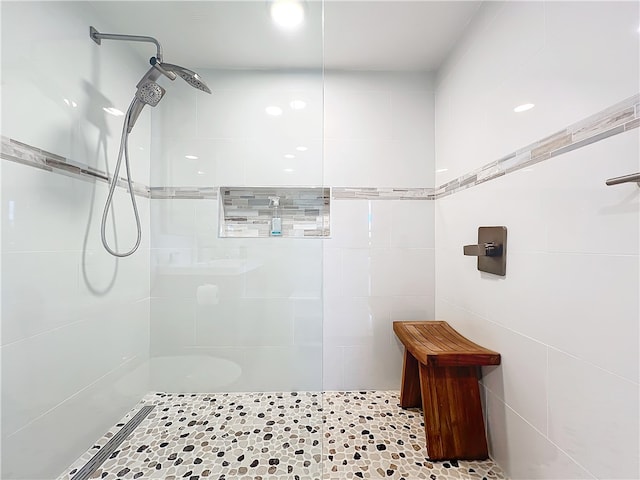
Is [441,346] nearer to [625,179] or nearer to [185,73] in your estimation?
[625,179]

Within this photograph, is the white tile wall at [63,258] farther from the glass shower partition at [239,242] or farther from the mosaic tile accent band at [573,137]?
the mosaic tile accent band at [573,137]

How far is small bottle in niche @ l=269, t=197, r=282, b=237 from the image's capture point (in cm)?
147

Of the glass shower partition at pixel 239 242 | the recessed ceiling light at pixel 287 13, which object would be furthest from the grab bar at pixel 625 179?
the recessed ceiling light at pixel 287 13

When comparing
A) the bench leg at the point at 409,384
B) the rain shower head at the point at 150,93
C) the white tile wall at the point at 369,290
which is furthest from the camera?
the white tile wall at the point at 369,290

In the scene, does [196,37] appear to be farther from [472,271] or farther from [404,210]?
[472,271]

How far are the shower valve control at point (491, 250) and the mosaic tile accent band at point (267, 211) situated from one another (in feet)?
2.58

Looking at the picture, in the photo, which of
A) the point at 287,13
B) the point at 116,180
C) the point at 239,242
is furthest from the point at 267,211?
the point at 287,13

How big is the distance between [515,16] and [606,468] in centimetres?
154

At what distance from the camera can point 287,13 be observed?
1248 millimetres

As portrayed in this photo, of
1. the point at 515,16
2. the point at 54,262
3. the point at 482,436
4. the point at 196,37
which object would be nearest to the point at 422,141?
the point at 515,16

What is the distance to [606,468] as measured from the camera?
0.74 m

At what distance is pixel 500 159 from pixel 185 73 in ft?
4.83

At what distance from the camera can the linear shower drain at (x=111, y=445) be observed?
106cm

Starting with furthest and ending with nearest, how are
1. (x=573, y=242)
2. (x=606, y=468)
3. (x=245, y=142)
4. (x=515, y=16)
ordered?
(x=245, y=142) < (x=515, y=16) < (x=573, y=242) < (x=606, y=468)
